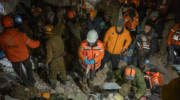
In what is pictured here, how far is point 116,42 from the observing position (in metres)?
2.94

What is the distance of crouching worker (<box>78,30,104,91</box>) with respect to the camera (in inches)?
101

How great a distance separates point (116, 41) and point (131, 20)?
587 mm

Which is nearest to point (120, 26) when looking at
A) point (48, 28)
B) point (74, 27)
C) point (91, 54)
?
point (91, 54)

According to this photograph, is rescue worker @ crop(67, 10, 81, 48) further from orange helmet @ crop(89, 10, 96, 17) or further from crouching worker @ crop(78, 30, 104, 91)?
orange helmet @ crop(89, 10, 96, 17)

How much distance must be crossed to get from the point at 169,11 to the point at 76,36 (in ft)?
4.81

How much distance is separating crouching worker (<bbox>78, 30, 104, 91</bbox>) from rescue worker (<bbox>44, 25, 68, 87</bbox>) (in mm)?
389

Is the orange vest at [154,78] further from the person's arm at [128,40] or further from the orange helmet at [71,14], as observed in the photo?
the orange helmet at [71,14]

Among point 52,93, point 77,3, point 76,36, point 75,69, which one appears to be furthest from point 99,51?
point 52,93

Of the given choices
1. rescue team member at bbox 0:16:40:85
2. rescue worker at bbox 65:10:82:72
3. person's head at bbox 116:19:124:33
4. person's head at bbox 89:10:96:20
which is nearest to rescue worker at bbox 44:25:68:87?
rescue worker at bbox 65:10:82:72

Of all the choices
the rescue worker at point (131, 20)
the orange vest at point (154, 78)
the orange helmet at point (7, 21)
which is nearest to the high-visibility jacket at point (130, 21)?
the rescue worker at point (131, 20)

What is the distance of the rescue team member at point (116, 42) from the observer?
275 centimetres

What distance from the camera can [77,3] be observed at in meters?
2.27

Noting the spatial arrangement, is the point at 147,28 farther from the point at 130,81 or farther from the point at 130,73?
the point at 130,81

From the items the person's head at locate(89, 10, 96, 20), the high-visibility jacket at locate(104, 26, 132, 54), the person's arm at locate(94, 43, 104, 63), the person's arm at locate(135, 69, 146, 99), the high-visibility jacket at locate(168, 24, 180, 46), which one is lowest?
the person's arm at locate(135, 69, 146, 99)
